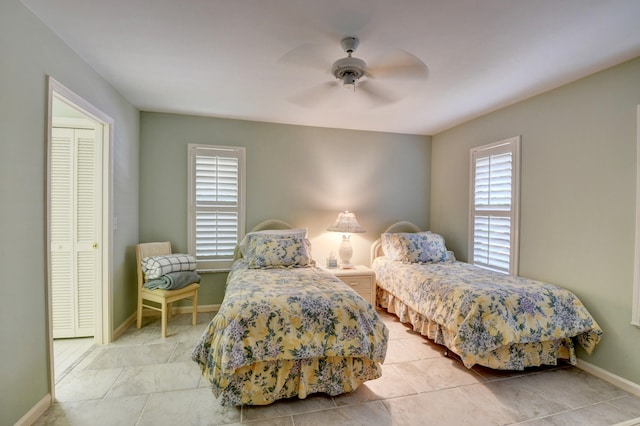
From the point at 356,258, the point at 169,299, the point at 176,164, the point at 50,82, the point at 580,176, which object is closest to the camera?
the point at 50,82

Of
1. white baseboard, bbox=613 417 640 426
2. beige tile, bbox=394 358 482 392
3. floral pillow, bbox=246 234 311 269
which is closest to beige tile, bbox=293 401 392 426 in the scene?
beige tile, bbox=394 358 482 392

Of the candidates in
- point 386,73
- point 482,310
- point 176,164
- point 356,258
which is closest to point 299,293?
point 482,310

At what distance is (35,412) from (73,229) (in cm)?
167

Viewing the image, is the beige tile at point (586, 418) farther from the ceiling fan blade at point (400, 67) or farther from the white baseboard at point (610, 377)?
the ceiling fan blade at point (400, 67)

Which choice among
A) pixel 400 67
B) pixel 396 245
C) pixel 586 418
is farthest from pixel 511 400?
pixel 400 67

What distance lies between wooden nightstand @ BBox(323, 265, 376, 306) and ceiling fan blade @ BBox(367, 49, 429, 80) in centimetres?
220

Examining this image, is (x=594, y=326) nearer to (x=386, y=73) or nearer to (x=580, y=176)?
(x=580, y=176)

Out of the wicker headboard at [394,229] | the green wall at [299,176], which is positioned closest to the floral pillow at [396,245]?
the wicker headboard at [394,229]

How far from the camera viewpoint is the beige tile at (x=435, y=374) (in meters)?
2.35

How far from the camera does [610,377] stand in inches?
94.2

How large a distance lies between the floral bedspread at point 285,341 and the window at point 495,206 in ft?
6.71

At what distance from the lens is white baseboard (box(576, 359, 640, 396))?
2244mm

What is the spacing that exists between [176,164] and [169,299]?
1684 mm

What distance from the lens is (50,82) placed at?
1994 millimetres
